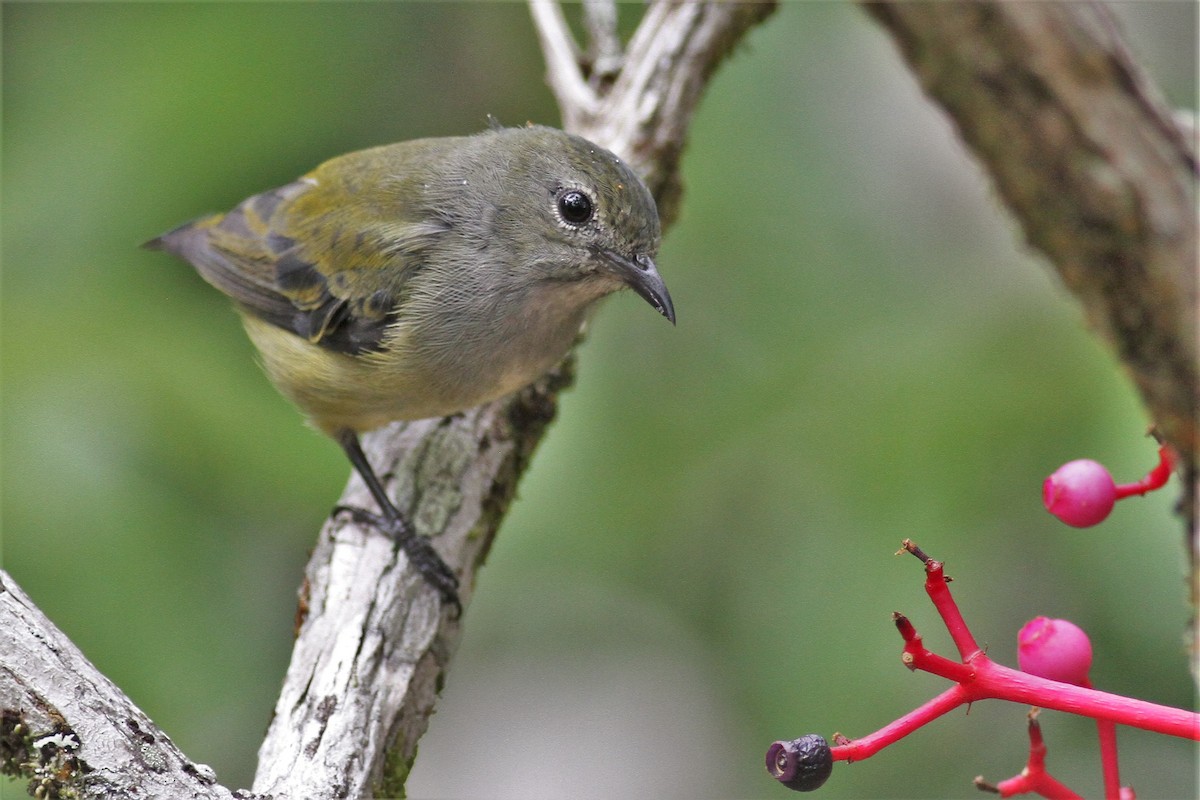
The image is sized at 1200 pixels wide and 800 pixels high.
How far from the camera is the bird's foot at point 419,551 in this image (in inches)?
124

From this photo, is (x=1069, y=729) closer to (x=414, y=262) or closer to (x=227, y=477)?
(x=414, y=262)

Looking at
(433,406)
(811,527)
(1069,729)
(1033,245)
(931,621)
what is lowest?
(1069,729)

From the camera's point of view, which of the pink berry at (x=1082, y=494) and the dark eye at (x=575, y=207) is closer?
the pink berry at (x=1082, y=494)

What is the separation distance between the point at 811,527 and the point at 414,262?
5.24 feet

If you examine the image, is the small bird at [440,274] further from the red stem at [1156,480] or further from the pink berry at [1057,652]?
the pink berry at [1057,652]

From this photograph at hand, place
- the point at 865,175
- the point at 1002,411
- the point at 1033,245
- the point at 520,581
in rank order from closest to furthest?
the point at 1033,245 → the point at 1002,411 → the point at 520,581 → the point at 865,175

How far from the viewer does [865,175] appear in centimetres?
493

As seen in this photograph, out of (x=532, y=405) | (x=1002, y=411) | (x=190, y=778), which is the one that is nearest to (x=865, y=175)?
(x=1002, y=411)

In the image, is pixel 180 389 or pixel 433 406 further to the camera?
pixel 180 389

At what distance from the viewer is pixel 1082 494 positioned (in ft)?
5.86

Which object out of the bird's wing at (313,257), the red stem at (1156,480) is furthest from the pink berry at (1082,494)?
the bird's wing at (313,257)

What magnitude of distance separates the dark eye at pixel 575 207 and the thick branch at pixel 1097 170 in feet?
3.49

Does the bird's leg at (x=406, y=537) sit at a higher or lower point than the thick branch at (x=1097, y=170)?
lower

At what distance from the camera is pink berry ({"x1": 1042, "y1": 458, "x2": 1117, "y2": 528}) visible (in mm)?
1783
